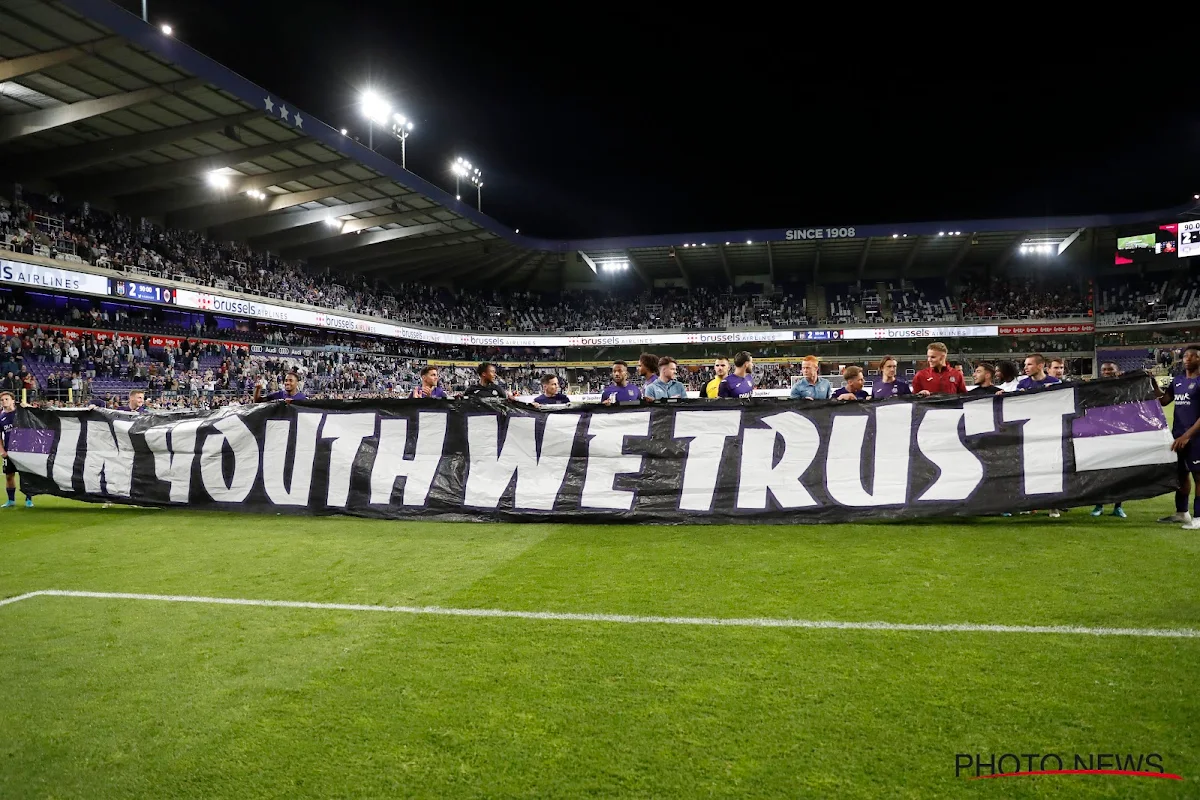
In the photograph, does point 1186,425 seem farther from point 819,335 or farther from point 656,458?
point 819,335

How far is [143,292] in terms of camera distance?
25.8 metres

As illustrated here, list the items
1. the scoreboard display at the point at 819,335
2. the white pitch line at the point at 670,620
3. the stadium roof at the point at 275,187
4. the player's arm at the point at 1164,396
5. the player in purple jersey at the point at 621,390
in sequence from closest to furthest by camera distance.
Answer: the white pitch line at the point at 670,620 < the player's arm at the point at 1164,396 < the player in purple jersey at the point at 621,390 < the stadium roof at the point at 275,187 < the scoreboard display at the point at 819,335

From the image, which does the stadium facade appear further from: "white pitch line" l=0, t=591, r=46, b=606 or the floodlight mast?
"white pitch line" l=0, t=591, r=46, b=606

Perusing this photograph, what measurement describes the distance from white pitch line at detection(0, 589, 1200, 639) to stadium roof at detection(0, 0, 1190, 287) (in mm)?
19615

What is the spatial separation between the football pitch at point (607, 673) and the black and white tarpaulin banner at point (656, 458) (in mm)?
1057

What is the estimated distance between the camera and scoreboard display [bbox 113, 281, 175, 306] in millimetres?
24908

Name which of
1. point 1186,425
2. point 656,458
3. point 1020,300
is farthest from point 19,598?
point 1020,300

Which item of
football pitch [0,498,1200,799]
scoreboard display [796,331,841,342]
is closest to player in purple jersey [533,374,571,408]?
football pitch [0,498,1200,799]

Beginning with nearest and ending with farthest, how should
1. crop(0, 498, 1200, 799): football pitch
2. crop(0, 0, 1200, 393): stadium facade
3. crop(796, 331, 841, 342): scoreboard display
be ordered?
1. crop(0, 498, 1200, 799): football pitch
2. crop(0, 0, 1200, 393): stadium facade
3. crop(796, 331, 841, 342): scoreboard display

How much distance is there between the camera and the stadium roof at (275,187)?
65.7 ft

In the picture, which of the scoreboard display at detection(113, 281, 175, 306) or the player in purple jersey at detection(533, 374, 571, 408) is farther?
the scoreboard display at detection(113, 281, 175, 306)

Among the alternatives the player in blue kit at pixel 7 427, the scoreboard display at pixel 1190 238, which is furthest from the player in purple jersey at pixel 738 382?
the scoreboard display at pixel 1190 238

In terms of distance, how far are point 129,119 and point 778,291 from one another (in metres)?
41.7

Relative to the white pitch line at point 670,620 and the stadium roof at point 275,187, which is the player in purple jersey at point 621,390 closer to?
the white pitch line at point 670,620
